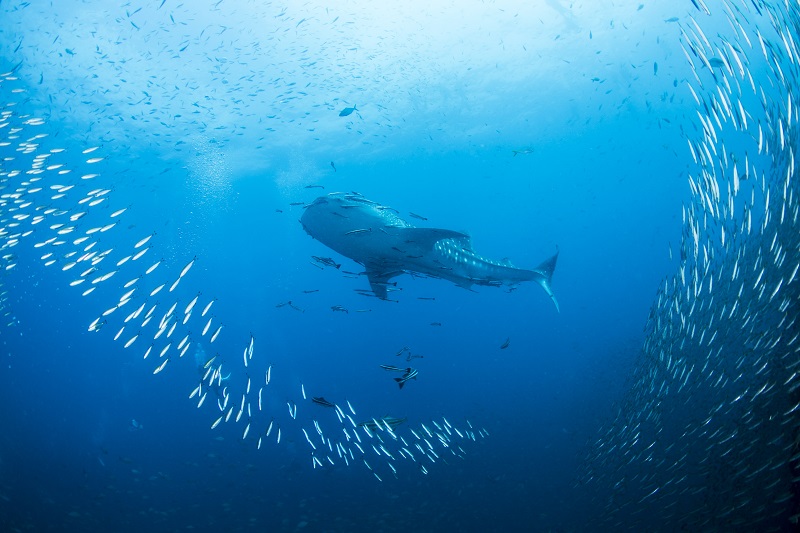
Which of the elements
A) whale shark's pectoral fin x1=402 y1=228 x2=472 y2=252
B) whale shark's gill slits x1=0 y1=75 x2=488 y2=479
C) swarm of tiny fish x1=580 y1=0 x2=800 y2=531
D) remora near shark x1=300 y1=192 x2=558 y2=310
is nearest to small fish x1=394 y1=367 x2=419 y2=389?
whale shark's gill slits x1=0 y1=75 x2=488 y2=479

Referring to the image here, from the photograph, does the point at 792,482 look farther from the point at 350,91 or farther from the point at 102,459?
the point at 102,459

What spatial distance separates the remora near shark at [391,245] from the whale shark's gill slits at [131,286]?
1.52 ft

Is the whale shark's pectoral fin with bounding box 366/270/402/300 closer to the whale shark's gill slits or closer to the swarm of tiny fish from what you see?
the whale shark's gill slits

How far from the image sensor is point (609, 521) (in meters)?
12.2

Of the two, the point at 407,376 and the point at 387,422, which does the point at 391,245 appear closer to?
the point at 407,376

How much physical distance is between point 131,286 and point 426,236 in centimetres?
1087

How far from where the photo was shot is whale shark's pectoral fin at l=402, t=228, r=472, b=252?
26.2ft

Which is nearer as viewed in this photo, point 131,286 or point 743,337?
point 743,337

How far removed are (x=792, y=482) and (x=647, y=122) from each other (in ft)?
150

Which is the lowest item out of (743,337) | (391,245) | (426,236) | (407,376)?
(407,376)

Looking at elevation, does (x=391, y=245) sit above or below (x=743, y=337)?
above

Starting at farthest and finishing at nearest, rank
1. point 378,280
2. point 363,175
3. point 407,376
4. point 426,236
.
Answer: point 363,175, point 378,280, point 426,236, point 407,376

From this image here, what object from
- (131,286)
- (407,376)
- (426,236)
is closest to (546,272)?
(426,236)

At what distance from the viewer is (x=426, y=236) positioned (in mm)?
8289
